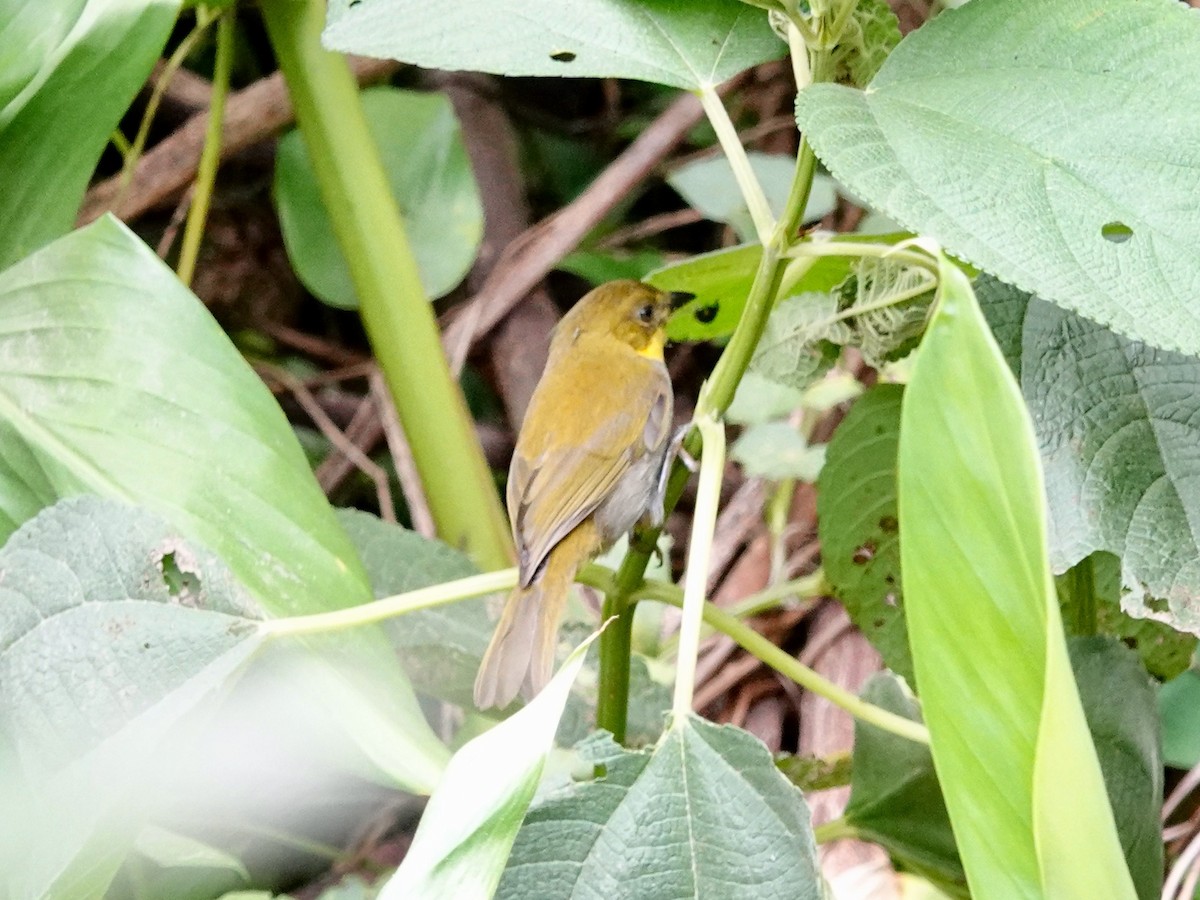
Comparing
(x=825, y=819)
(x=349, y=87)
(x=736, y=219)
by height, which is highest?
(x=349, y=87)

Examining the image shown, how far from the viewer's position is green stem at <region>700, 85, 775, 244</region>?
0.80 m

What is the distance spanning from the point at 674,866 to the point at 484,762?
0.15 metres

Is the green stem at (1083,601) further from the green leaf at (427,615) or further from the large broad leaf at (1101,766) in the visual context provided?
the green leaf at (427,615)

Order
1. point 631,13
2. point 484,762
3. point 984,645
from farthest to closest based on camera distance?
point 631,13 < point 484,762 < point 984,645

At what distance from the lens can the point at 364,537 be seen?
4.27 ft

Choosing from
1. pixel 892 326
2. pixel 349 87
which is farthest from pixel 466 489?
pixel 892 326

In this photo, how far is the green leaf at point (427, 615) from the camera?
1.22 meters

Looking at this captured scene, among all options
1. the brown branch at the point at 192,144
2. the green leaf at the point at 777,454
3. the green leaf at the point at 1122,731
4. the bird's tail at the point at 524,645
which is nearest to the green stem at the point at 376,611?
the bird's tail at the point at 524,645

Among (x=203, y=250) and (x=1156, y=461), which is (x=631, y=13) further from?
(x=203, y=250)

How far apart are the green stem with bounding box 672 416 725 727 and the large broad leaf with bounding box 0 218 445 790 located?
0.28 meters

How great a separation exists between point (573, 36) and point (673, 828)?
568mm

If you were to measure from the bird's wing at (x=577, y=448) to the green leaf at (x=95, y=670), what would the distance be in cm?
42

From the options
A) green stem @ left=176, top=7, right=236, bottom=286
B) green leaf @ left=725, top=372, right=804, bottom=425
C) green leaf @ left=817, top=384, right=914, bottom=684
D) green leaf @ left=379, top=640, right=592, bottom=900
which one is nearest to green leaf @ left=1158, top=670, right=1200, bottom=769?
green leaf @ left=817, top=384, right=914, bottom=684

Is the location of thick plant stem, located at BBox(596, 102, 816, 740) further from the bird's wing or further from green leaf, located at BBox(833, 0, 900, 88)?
the bird's wing
